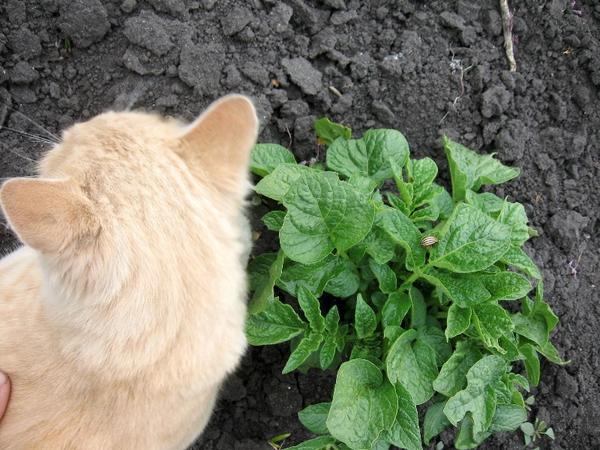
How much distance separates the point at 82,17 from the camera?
202 cm

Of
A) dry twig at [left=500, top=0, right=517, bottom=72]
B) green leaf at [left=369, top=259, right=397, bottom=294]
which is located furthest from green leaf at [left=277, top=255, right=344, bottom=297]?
dry twig at [left=500, top=0, right=517, bottom=72]

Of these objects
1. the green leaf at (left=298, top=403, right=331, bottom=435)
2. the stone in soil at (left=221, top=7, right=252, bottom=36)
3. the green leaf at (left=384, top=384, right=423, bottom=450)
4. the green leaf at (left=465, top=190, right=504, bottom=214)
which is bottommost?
the green leaf at (left=298, top=403, right=331, bottom=435)

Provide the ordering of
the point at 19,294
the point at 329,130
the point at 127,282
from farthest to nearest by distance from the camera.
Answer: the point at 329,130 → the point at 19,294 → the point at 127,282

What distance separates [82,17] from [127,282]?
1317 millimetres

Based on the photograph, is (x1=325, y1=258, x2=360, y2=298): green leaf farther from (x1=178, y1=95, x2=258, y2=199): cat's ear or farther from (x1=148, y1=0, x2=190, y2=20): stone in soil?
(x1=148, y1=0, x2=190, y2=20): stone in soil

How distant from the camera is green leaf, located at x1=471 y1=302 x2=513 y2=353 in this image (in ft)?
5.36

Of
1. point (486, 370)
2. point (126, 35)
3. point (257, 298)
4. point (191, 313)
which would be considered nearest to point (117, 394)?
point (191, 313)

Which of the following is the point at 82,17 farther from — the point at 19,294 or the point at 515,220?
the point at 515,220

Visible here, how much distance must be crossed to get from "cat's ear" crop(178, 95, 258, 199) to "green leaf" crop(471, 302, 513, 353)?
2.80 feet

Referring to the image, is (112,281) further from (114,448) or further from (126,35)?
(126,35)

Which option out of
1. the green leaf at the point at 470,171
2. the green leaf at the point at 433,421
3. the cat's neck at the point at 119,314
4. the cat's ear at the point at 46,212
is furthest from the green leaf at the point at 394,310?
the cat's ear at the point at 46,212

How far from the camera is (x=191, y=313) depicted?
4.07 feet

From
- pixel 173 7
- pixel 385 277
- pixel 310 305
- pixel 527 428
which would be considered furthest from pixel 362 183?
pixel 527 428

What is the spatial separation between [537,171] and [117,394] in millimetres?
1772
